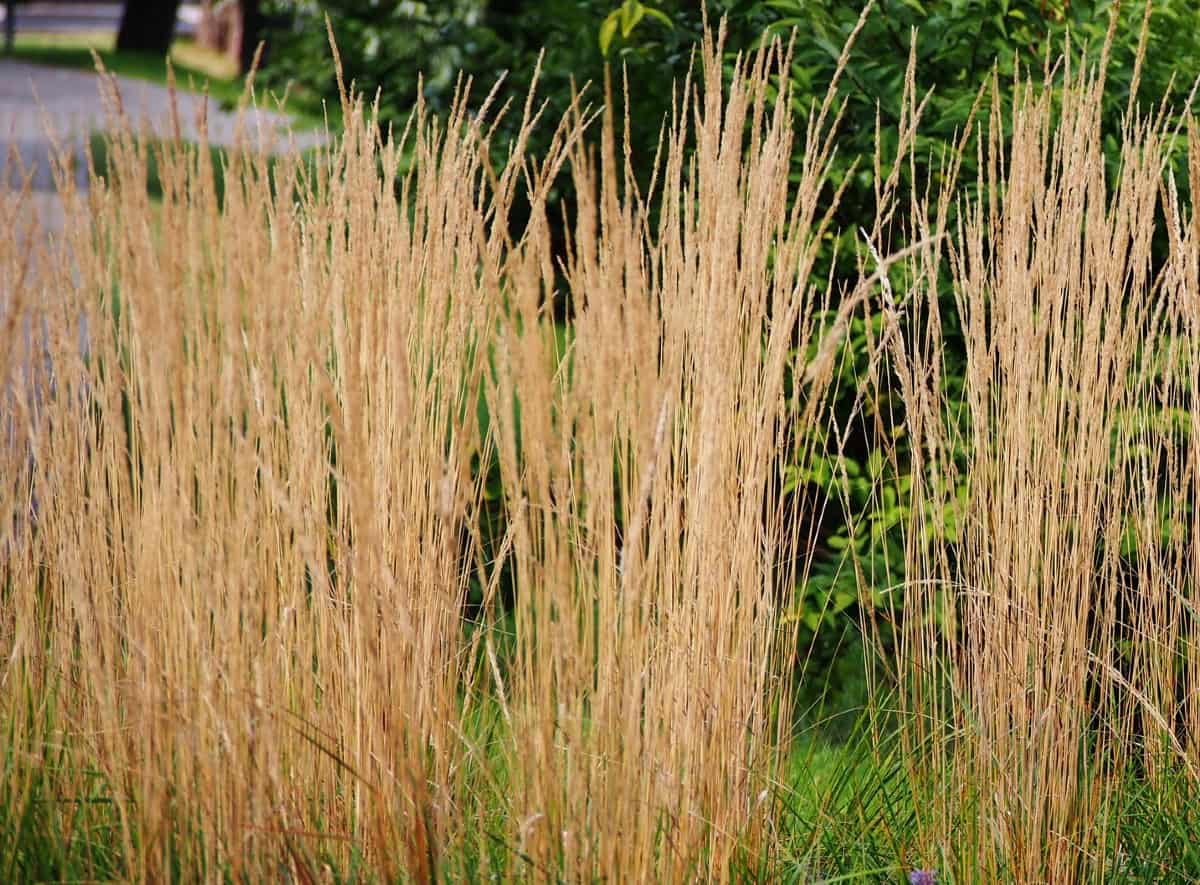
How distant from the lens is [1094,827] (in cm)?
237

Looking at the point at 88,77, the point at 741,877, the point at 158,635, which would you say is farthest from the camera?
the point at 88,77

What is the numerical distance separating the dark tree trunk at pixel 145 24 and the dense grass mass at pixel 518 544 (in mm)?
23034

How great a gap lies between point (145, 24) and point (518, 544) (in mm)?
24093

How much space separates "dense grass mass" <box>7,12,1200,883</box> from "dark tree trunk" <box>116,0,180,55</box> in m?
23.0

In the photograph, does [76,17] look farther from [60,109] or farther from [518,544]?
[518,544]

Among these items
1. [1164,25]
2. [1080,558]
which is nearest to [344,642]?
[1080,558]

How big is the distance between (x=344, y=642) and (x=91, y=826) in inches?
16.9

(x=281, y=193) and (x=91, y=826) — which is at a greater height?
(x=281, y=193)

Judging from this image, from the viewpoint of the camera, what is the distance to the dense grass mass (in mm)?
1877

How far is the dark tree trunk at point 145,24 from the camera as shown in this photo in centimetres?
2375

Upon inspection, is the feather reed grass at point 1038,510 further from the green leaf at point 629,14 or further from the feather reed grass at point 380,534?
the green leaf at point 629,14

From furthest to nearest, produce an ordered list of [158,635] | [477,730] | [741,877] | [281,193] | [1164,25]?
[1164,25] → [477,730] → [741,877] → [158,635] → [281,193]

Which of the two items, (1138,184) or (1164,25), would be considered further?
(1164,25)

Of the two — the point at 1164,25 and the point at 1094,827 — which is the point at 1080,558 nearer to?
the point at 1094,827
